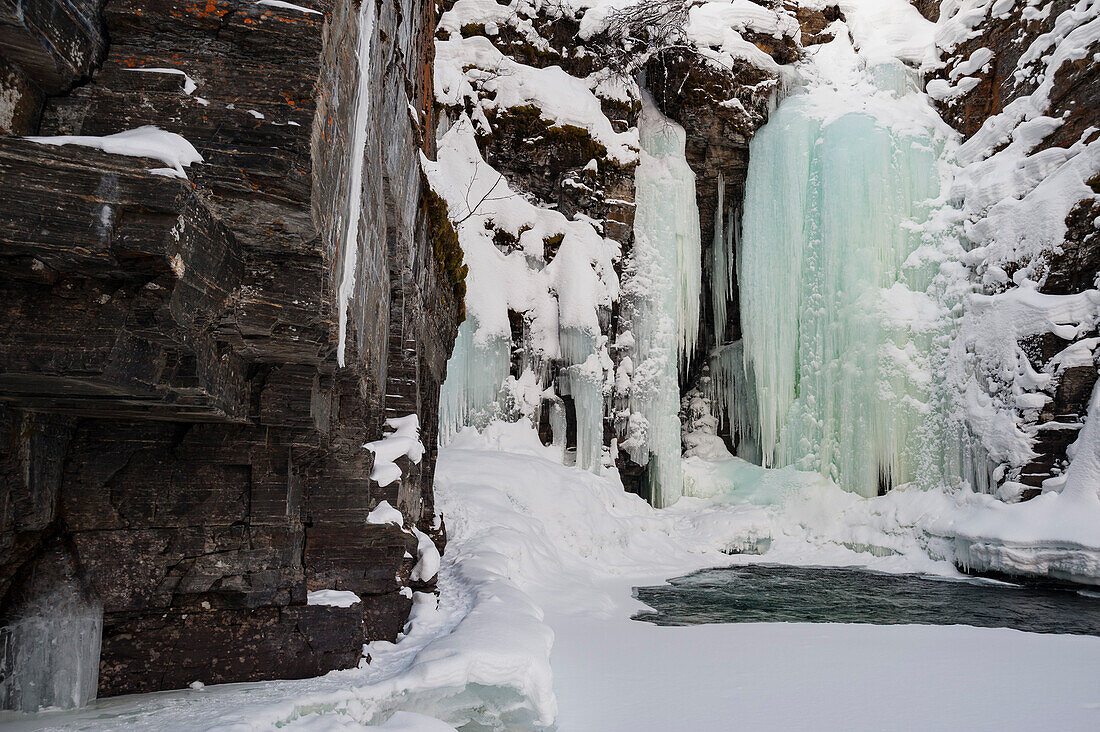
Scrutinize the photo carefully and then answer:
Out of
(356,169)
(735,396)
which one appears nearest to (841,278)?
(735,396)

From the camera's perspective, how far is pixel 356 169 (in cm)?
323

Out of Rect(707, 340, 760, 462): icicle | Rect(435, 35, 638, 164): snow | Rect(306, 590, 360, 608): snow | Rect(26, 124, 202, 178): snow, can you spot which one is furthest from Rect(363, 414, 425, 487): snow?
Rect(707, 340, 760, 462): icicle

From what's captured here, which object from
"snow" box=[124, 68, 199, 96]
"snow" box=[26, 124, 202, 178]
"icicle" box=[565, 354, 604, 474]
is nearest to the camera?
"snow" box=[26, 124, 202, 178]

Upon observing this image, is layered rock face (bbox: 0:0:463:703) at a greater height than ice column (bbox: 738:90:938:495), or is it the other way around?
ice column (bbox: 738:90:938:495)

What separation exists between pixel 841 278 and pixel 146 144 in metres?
15.0

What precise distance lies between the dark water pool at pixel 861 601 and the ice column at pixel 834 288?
373 cm

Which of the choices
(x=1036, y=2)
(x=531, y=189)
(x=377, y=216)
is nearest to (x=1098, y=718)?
(x=377, y=216)

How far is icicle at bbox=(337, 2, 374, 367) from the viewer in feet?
10.2

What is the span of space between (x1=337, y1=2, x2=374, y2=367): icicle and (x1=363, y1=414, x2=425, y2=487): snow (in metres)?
1.29

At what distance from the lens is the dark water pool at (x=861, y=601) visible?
7.21 m

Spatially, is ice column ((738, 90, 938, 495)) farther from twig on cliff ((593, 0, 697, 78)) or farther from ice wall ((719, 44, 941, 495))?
twig on cliff ((593, 0, 697, 78))

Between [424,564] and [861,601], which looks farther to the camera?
[861,601]

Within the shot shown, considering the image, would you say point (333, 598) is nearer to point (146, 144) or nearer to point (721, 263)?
point (146, 144)

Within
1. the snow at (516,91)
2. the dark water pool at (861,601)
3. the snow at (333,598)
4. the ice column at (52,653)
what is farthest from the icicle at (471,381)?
the ice column at (52,653)
